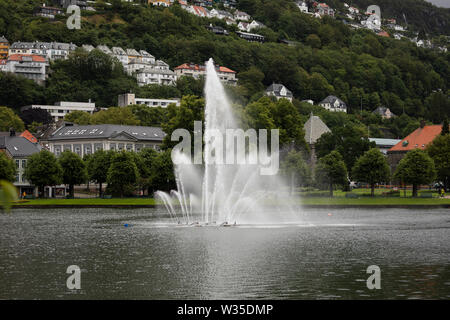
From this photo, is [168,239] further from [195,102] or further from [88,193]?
[88,193]

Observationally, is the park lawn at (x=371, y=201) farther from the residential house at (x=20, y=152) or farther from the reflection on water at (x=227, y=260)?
the residential house at (x=20, y=152)

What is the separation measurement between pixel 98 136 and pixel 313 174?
59.8 metres

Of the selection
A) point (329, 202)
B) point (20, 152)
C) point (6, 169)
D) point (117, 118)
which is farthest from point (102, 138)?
point (329, 202)

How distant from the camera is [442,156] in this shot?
11862 cm

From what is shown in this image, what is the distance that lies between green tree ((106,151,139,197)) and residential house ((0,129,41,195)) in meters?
31.4

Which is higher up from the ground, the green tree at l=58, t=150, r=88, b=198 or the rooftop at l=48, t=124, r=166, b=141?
the rooftop at l=48, t=124, r=166, b=141

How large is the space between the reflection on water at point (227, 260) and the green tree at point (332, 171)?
4395 cm

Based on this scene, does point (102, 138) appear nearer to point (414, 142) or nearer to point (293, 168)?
point (293, 168)

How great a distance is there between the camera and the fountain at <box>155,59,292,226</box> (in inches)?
2534

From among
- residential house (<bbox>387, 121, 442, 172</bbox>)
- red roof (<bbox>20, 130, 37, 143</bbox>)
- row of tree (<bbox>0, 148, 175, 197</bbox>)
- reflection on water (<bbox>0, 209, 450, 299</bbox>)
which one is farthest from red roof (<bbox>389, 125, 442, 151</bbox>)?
reflection on water (<bbox>0, 209, 450, 299</bbox>)

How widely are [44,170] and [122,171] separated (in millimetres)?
12940

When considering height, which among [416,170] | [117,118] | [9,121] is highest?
[117,118]

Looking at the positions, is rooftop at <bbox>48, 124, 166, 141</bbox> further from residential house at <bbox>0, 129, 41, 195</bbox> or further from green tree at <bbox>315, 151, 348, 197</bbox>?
green tree at <bbox>315, 151, 348, 197</bbox>

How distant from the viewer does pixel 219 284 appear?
30672 millimetres
